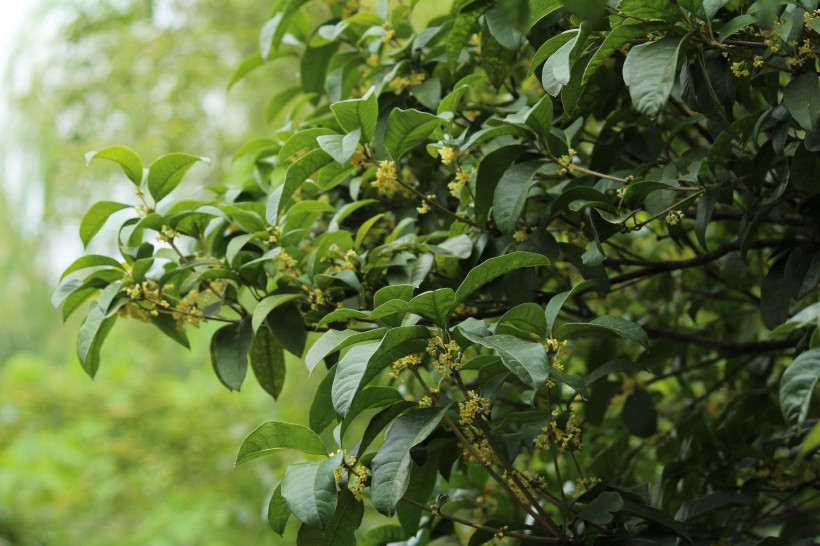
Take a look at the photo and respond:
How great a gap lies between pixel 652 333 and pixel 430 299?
1.78ft

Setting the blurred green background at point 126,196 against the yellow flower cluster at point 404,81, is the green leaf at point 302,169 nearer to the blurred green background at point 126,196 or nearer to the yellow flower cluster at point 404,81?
the yellow flower cluster at point 404,81

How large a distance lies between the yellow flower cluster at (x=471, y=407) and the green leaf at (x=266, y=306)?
0.22 m

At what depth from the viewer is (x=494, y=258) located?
716mm

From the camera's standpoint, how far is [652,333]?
44.6 inches

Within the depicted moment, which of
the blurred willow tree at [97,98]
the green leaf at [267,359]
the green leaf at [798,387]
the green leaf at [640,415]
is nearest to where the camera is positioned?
the green leaf at [798,387]

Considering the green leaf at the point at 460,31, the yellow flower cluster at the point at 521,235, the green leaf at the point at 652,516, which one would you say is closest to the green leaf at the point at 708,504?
the green leaf at the point at 652,516

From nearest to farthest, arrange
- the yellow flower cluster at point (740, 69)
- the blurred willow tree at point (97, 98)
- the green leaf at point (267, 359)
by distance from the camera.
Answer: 1. the yellow flower cluster at point (740, 69)
2. the green leaf at point (267, 359)
3. the blurred willow tree at point (97, 98)

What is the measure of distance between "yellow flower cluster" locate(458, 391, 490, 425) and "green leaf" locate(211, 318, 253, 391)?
265 mm

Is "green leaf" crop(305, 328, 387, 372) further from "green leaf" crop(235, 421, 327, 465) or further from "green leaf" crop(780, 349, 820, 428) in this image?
"green leaf" crop(780, 349, 820, 428)

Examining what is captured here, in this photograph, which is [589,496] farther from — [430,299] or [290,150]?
[290,150]

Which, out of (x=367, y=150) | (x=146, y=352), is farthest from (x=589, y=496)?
(x=146, y=352)

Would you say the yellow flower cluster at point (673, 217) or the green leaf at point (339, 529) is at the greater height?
the yellow flower cluster at point (673, 217)

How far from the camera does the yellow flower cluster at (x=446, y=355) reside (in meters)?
0.71

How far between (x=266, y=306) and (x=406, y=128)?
223 mm
